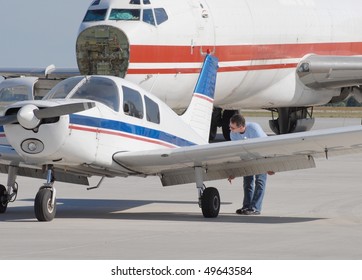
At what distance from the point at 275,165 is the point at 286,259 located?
469cm

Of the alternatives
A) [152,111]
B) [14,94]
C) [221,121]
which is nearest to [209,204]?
[152,111]

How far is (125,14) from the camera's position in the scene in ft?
89.1

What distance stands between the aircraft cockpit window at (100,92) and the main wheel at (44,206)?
131 cm

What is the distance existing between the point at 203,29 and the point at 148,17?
5.85 feet

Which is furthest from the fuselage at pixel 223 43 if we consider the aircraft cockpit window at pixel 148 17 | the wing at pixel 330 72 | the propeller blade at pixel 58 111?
the propeller blade at pixel 58 111

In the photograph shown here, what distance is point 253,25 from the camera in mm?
31312

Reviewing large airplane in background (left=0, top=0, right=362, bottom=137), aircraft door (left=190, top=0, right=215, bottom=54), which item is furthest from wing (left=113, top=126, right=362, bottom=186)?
aircraft door (left=190, top=0, right=215, bottom=54)

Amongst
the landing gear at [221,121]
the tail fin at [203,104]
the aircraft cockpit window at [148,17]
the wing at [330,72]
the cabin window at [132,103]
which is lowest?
the cabin window at [132,103]

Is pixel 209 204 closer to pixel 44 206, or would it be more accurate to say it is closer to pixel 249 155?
pixel 249 155

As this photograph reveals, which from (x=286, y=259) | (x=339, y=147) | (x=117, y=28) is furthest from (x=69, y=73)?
(x=286, y=259)

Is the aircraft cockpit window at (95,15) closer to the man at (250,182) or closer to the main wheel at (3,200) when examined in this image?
the man at (250,182)

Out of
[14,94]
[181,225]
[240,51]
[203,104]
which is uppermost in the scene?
[240,51]

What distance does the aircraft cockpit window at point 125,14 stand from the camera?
27000mm

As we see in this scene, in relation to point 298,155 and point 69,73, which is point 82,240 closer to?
point 298,155
